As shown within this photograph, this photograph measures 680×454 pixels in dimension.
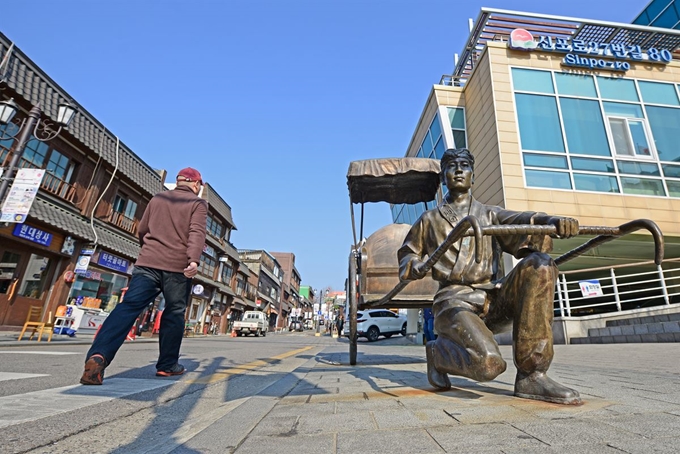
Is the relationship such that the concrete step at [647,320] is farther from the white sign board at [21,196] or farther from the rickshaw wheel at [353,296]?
the white sign board at [21,196]

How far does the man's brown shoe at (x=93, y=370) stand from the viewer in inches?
92.2

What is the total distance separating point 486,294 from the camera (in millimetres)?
2092

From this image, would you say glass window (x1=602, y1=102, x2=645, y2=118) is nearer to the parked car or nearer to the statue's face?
the statue's face

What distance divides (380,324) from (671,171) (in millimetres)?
13602

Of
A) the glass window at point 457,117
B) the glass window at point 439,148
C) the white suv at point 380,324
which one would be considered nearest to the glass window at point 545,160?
the glass window at point 439,148

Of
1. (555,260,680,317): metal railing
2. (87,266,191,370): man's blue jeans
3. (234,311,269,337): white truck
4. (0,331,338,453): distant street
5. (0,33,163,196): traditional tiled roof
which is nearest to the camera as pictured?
(0,331,338,453): distant street

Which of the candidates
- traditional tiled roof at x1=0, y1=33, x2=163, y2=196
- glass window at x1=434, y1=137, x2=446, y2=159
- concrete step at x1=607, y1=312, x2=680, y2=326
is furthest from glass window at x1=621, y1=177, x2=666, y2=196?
traditional tiled roof at x1=0, y1=33, x2=163, y2=196

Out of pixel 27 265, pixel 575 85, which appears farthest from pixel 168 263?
pixel 575 85

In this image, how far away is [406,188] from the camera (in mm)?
5773

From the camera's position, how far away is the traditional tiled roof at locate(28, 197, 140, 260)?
11930 mm

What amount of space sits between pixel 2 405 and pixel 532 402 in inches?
100

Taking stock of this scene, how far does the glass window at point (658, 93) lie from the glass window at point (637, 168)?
9.97 ft

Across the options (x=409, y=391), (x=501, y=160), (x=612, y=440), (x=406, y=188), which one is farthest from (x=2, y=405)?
(x=501, y=160)

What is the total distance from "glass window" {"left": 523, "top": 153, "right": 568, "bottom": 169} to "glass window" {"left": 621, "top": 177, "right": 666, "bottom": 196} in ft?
6.83
